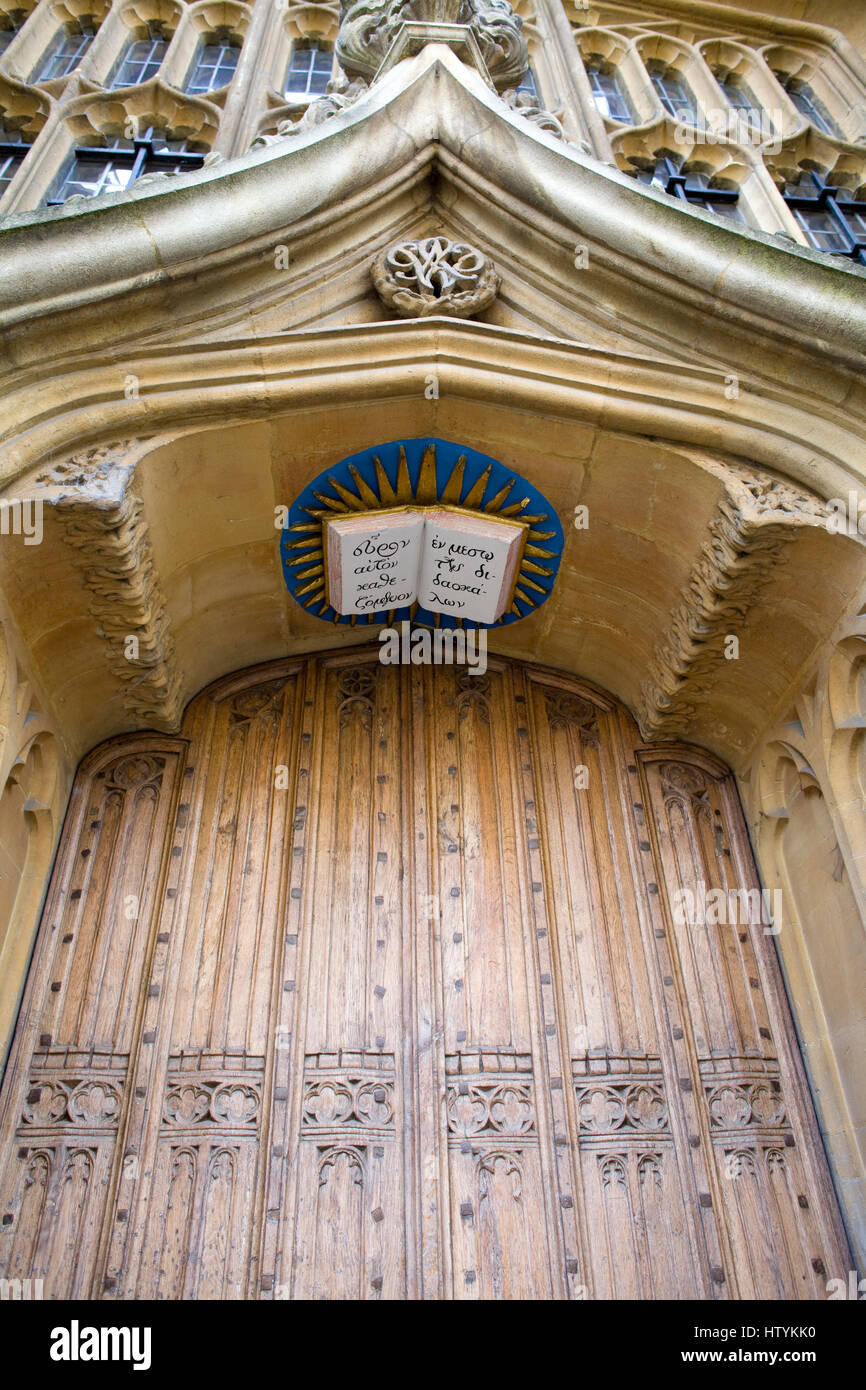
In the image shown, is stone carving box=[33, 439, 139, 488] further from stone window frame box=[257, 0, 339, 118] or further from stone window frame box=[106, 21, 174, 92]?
stone window frame box=[106, 21, 174, 92]

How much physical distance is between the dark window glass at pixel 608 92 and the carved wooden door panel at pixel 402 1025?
3.96m

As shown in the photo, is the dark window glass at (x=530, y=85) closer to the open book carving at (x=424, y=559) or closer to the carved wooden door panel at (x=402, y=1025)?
the open book carving at (x=424, y=559)

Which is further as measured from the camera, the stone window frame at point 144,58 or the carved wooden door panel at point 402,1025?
the stone window frame at point 144,58

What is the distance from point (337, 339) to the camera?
136 inches

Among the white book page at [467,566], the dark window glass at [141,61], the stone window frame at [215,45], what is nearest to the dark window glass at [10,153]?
the dark window glass at [141,61]

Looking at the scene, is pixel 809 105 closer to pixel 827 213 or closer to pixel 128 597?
pixel 827 213

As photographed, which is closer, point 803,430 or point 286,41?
point 803,430

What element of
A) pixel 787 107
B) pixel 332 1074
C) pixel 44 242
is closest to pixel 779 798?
pixel 332 1074

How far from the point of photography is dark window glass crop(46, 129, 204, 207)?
4.86 meters

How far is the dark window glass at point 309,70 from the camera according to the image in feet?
18.6

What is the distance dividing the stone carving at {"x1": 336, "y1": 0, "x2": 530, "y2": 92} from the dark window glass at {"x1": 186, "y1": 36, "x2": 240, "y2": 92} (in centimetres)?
145

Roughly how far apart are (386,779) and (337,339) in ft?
5.87

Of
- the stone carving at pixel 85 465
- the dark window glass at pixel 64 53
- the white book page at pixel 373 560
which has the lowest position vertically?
the stone carving at pixel 85 465

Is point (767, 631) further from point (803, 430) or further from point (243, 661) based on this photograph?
point (243, 661)
